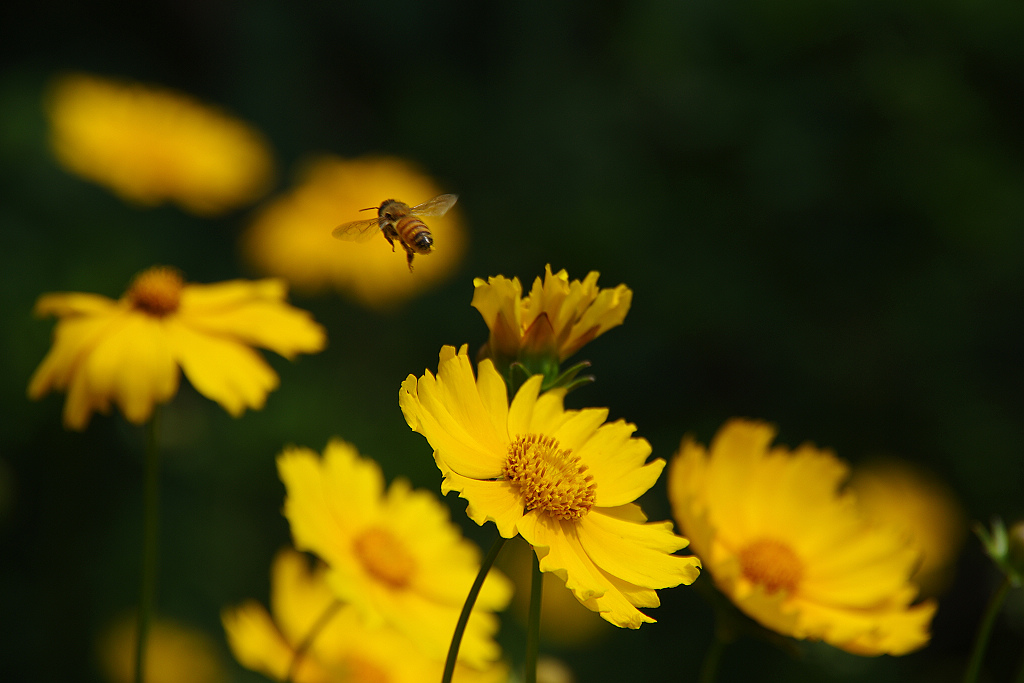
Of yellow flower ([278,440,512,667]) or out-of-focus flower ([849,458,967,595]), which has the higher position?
out-of-focus flower ([849,458,967,595])

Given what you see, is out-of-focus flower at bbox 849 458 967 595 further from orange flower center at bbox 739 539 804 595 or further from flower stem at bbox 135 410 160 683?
flower stem at bbox 135 410 160 683

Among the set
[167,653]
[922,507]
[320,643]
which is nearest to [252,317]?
[320,643]

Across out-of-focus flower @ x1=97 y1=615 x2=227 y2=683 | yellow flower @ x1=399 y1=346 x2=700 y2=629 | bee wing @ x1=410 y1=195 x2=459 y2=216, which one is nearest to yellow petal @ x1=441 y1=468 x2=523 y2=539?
yellow flower @ x1=399 y1=346 x2=700 y2=629

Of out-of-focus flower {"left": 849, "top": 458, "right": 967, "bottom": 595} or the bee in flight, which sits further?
out-of-focus flower {"left": 849, "top": 458, "right": 967, "bottom": 595}

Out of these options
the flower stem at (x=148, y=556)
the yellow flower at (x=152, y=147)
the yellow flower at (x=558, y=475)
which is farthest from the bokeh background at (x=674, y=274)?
the yellow flower at (x=558, y=475)

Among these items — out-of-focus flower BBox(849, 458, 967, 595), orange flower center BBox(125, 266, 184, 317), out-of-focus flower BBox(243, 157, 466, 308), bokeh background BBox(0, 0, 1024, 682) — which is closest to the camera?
orange flower center BBox(125, 266, 184, 317)

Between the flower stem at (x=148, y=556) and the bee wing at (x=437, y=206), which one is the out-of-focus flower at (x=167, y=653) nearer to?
the bee wing at (x=437, y=206)

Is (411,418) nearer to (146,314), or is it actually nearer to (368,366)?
(146,314)
